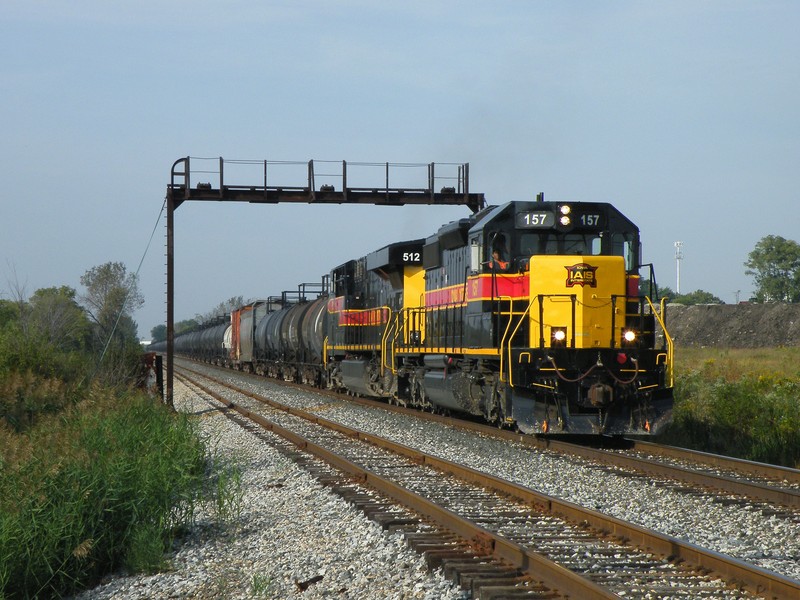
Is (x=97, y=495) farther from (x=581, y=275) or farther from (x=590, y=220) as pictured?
(x=590, y=220)

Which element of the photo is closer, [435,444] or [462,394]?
[435,444]

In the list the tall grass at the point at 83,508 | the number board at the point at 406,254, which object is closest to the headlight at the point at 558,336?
the tall grass at the point at 83,508

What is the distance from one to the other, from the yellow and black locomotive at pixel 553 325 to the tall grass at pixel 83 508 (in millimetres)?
4722

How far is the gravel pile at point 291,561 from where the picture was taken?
18.4 ft

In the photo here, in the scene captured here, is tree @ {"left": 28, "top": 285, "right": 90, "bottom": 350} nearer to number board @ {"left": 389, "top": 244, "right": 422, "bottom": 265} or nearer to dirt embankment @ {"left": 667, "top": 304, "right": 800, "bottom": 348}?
number board @ {"left": 389, "top": 244, "right": 422, "bottom": 265}

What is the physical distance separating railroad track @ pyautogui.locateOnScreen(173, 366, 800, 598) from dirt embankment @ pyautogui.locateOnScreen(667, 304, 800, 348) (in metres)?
39.6

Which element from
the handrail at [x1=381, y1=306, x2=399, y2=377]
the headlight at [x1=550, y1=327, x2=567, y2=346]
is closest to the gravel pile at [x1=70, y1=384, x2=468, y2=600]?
the headlight at [x1=550, y1=327, x2=567, y2=346]

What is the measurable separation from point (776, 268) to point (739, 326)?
3800 centimetres

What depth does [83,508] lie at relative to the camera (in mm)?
7305

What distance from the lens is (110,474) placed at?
7.96 metres

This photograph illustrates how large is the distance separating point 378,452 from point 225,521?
442 centimetres

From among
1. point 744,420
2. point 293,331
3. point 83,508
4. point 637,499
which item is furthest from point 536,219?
point 293,331

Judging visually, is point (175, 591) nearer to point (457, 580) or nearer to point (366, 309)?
point (457, 580)

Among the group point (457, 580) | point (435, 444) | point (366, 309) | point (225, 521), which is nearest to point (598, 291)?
point (435, 444)
